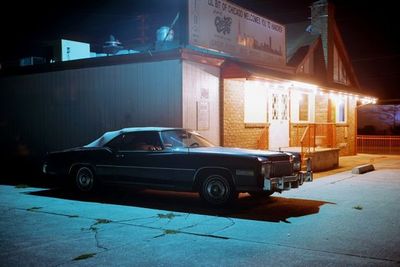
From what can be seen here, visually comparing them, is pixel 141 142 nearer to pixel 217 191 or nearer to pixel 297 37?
pixel 217 191

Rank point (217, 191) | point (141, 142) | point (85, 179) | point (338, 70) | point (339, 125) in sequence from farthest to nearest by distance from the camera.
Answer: point (338, 70) → point (339, 125) → point (85, 179) → point (141, 142) → point (217, 191)

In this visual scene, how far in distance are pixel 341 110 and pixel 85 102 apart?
43.5 feet

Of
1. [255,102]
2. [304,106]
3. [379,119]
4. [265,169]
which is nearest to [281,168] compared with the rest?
[265,169]

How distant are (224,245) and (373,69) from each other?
29022 millimetres

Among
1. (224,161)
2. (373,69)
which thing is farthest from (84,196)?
(373,69)

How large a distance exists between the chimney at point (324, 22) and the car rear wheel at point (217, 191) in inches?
558

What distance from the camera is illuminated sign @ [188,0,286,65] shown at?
13.6 metres

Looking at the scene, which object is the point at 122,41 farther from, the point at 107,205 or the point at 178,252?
the point at 178,252

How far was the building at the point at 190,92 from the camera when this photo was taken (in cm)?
1319

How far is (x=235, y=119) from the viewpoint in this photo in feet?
49.6

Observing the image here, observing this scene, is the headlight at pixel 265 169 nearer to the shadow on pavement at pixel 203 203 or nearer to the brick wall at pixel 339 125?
the shadow on pavement at pixel 203 203

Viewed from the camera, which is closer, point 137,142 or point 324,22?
point 137,142

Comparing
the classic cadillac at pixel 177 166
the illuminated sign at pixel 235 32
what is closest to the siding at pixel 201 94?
the illuminated sign at pixel 235 32

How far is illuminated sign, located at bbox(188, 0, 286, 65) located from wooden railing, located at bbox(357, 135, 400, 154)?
10.9 metres
